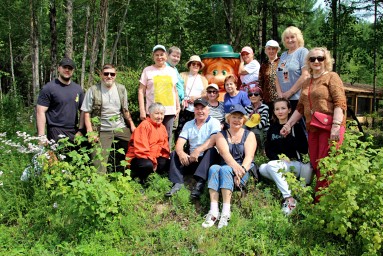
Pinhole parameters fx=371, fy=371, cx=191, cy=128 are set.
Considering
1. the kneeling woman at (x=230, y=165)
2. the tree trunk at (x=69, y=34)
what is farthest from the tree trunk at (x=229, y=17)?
the kneeling woman at (x=230, y=165)

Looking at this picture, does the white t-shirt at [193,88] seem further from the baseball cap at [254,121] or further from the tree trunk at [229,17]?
the tree trunk at [229,17]

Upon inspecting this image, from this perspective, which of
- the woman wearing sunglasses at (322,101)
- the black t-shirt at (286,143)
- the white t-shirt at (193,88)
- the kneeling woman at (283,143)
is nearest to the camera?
the woman wearing sunglasses at (322,101)

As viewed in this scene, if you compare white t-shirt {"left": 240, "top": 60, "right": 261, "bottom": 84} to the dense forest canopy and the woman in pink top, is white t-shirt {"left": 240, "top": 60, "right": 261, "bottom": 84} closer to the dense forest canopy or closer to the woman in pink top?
the woman in pink top

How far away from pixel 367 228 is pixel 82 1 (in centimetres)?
1504

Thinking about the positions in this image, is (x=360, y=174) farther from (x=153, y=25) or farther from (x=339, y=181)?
(x=153, y=25)

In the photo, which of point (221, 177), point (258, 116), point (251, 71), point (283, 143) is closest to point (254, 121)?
point (258, 116)

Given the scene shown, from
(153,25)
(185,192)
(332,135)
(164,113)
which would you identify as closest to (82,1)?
(153,25)

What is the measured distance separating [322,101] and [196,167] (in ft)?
6.36

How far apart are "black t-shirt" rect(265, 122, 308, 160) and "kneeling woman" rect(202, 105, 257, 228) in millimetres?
298

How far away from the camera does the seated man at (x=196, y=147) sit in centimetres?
497

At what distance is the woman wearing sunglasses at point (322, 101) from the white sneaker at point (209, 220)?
3.99 ft

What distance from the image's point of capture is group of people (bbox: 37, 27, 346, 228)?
433 cm

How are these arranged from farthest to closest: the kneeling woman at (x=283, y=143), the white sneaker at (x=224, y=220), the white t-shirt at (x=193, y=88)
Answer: the white t-shirt at (x=193, y=88)
the kneeling woman at (x=283, y=143)
the white sneaker at (x=224, y=220)

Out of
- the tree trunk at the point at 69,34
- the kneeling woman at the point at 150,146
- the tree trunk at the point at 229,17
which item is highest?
the tree trunk at the point at 229,17
